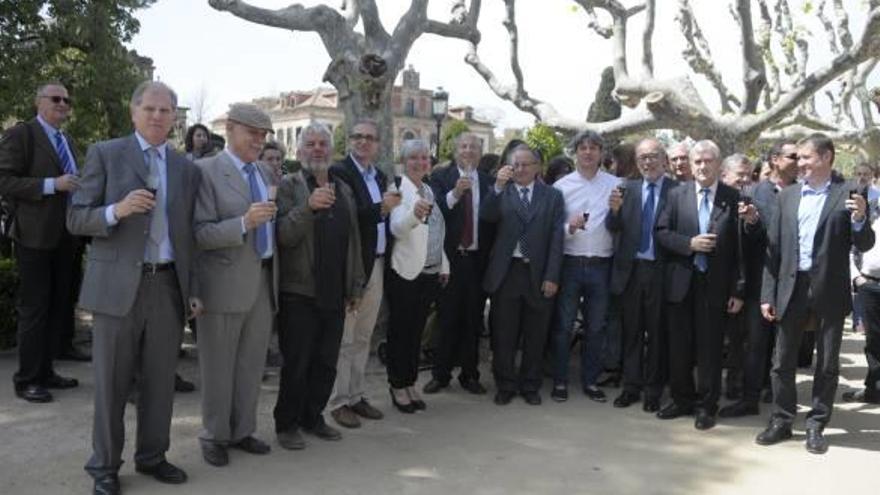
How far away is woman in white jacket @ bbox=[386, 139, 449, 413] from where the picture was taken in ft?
17.6

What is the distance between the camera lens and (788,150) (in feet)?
21.2

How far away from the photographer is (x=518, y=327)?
6.09m

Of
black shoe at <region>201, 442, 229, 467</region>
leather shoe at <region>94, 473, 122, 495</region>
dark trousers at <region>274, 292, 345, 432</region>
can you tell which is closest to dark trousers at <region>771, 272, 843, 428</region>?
dark trousers at <region>274, 292, 345, 432</region>

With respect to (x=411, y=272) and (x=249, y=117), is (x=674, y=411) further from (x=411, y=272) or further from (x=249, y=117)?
(x=249, y=117)

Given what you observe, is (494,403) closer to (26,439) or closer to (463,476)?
(463,476)

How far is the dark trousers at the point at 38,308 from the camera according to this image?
552cm

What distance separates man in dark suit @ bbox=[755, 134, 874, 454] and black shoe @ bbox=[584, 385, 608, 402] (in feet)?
4.30

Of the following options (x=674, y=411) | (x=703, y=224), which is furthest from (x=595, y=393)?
(x=703, y=224)

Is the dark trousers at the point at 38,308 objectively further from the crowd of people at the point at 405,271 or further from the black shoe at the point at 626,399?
the black shoe at the point at 626,399

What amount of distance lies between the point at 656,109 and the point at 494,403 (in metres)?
7.07

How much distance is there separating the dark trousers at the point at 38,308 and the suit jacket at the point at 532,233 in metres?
3.34

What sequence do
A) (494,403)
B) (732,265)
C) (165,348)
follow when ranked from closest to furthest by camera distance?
(165,348) < (732,265) < (494,403)

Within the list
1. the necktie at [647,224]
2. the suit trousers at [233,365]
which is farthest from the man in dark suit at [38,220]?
the necktie at [647,224]

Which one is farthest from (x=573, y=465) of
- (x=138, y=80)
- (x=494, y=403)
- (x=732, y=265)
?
(x=138, y=80)
